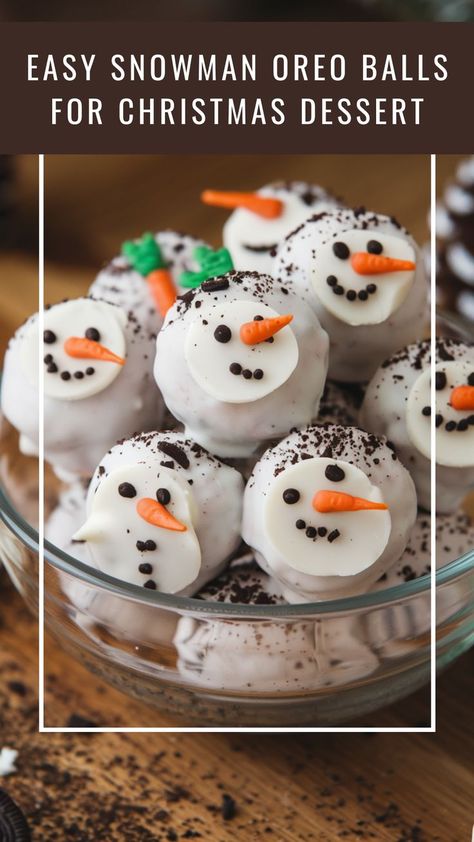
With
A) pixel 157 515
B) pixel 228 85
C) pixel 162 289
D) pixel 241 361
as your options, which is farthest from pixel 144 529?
pixel 228 85

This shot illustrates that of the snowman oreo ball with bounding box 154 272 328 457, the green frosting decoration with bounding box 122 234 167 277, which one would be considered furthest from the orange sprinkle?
the snowman oreo ball with bounding box 154 272 328 457

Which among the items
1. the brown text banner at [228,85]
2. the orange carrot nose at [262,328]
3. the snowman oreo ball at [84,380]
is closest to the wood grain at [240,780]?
the snowman oreo ball at [84,380]

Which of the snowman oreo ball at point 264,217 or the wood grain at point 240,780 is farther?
the snowman oreo ball at point 264,217

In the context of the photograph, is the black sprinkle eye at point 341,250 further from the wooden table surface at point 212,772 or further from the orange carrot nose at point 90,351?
the wooden table surface at point 212,772

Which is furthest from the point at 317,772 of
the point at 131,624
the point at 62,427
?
the point at 62,427

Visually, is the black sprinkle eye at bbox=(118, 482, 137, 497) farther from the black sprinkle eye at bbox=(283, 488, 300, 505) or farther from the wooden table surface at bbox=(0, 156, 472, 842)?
the wooden table surface at bbox=(0, 156, 472, 842)

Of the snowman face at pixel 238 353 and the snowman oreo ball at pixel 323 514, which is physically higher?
the snowman face at pixel 238 353

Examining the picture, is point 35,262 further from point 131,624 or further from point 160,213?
point 131,624
